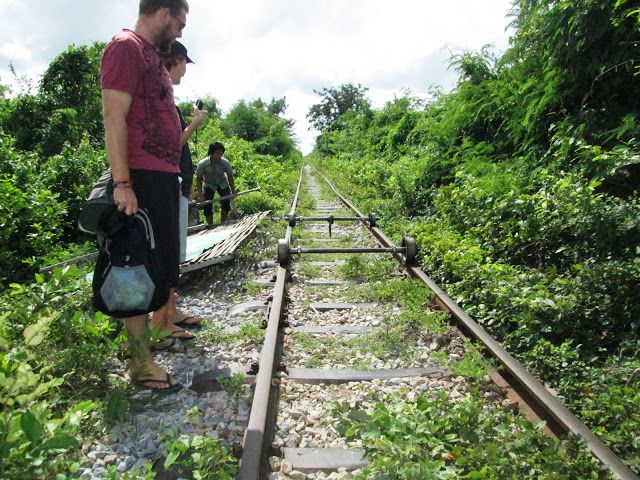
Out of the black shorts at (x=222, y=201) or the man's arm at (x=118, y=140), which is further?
the black shorts at (x=222, y=201)

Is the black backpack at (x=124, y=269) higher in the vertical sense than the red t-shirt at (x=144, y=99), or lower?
lower

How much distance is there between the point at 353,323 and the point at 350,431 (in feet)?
6.50

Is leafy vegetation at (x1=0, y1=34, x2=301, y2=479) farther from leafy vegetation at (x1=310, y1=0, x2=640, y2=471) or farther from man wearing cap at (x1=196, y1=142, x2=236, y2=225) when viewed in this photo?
leafy vegetation at (x1=310, y1=0, x2=640, y2=471)

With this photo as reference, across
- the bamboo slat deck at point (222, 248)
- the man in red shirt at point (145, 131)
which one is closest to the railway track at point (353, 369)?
the bamboo slat deck at point (222, 248)

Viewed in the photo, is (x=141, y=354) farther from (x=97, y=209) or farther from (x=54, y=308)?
(x=54, y=308)

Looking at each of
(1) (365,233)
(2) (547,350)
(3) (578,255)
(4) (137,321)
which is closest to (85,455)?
(4) (137,321)

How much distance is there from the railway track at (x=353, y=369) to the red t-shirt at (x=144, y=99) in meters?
1.37

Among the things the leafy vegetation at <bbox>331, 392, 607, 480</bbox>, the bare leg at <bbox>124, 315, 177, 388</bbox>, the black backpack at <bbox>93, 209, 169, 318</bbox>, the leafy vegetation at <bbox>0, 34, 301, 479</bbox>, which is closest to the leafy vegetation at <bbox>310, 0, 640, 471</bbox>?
the leafy vegetation at <bbox>331, 392, 607, 480</bbox>

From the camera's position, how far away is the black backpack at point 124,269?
262 centimetres

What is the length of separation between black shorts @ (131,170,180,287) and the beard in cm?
74

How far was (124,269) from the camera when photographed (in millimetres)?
2621

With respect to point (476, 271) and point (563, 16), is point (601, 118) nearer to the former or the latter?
point (563, 16)

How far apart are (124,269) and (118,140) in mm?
696

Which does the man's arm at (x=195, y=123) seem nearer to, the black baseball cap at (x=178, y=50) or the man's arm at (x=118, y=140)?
the black baseball cap at (x=178, y=50)
